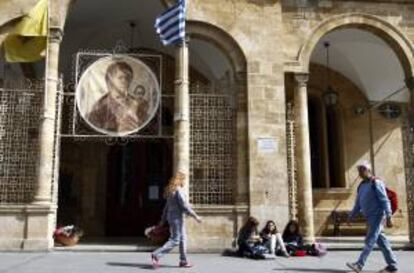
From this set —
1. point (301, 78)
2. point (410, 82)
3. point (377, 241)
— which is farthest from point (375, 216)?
point (410, 82)

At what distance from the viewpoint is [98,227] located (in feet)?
51.6

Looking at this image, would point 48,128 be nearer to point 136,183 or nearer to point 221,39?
point 221,39

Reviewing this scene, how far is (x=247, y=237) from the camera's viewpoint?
35.2 ft

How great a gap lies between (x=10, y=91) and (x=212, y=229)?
18.8ft

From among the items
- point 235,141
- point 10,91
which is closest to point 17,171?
point 10,91

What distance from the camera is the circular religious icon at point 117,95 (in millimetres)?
12055

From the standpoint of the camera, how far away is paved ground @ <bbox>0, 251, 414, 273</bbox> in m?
8.45

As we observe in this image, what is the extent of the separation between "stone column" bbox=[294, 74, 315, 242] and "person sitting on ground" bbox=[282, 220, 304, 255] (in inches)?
42.3

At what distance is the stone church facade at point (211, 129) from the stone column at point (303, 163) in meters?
0.02

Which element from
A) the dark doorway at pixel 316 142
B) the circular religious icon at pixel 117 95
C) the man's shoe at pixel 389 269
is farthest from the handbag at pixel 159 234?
the dark doorway at pixel 316 142

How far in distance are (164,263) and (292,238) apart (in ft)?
Result: 10.3

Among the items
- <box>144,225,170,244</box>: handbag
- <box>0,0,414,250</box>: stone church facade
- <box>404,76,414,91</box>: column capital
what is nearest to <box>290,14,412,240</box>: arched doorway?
<box>0,0,414,250</box>: stone church facade

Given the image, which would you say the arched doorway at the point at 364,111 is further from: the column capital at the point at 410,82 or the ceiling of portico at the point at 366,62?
the column capital at the point at 410,82

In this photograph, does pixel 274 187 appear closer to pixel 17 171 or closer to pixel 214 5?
pixel 214 5
